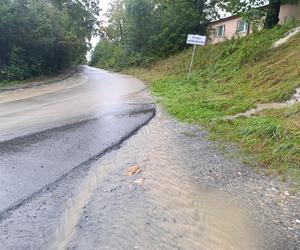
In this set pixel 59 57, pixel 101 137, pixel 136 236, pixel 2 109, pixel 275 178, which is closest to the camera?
pixel 136 236

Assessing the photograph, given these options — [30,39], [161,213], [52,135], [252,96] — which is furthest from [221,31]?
[161,213]

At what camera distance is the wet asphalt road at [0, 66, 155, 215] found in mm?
5770

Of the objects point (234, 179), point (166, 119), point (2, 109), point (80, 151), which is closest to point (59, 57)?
point (2, 109)

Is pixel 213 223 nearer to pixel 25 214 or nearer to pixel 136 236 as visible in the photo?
pixel 136 236

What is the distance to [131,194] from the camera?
5121 millimetres

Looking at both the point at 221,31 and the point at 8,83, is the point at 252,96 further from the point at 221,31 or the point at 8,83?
the point at 221,31

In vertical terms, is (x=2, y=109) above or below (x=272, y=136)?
below

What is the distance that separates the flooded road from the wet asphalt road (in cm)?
2

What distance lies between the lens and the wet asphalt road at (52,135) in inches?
227

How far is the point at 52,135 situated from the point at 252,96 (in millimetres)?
6226

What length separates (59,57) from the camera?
3266cm

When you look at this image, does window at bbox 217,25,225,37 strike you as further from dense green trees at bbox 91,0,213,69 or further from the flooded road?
the flooded road

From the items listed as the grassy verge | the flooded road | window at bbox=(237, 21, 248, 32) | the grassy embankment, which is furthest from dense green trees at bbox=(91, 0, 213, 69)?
the flooded road

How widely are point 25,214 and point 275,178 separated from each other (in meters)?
3.67
